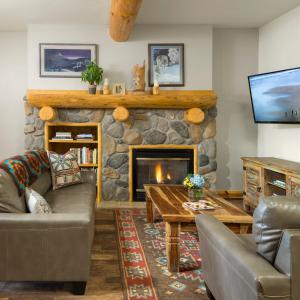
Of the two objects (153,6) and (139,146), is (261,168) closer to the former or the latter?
(139,146)

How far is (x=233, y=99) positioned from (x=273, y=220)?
4607 millimetres

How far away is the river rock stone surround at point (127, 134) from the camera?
18.7 ft

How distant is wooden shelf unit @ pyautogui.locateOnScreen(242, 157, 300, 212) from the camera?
4180mm

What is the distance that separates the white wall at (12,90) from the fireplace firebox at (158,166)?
1.85m

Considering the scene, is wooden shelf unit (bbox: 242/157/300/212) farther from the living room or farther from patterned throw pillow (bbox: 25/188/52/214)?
patterned throw pillow (bbox: 25/188/52/214)

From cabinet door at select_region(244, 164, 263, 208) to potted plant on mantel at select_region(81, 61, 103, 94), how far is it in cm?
232

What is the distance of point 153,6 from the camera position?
485cm

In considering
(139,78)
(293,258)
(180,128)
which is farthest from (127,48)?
(293,258)

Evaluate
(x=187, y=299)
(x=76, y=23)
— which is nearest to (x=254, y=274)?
(x=187, y=299)

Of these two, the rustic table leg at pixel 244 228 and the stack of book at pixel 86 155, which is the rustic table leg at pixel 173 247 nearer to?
the rustic table leg at pixel 244 228

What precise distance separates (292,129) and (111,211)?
2.50 m

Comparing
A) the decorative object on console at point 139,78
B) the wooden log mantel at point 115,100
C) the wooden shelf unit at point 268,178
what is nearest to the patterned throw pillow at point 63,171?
the wooden log mantel at point 115,100

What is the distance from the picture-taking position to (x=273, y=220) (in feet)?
5.50

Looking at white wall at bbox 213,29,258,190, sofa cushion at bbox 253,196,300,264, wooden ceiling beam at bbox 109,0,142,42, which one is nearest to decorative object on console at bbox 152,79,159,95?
wooden ceiling beam at bbox 109,0,142,42
